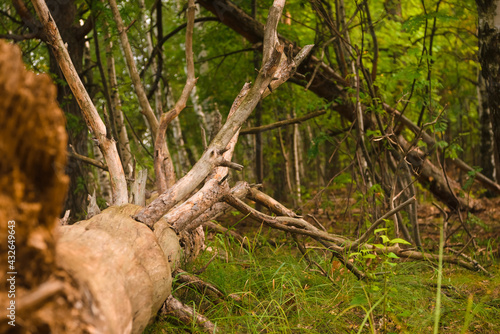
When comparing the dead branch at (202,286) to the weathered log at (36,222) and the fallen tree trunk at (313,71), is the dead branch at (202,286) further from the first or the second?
the fallen tree trunk at (313,71)

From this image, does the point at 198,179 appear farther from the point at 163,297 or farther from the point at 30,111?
the point at 30,111

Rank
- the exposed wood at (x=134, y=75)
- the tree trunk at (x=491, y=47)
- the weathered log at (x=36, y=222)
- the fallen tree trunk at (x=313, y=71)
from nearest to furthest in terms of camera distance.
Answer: the weathered log at (x=36, y=222)
the tree trunk at (x=491, y=47)
the exposed wood at (x=134, y=75)
the fallen tree trunk at (x=313, y=71)

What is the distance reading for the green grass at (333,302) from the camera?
7.78 feet

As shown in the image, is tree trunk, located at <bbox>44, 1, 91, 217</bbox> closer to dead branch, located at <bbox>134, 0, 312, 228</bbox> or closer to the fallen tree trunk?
the fallen tree trunk

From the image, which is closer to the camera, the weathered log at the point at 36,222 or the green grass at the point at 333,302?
the weathered log at the point at 36,222

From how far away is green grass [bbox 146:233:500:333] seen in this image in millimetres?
2371

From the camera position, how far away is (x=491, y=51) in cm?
393

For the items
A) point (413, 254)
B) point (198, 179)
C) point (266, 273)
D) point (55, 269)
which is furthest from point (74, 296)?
point (413, 254)

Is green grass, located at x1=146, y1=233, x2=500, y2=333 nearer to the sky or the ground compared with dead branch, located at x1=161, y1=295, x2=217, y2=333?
nearer to the ground

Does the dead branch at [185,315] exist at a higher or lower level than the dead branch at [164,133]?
lower

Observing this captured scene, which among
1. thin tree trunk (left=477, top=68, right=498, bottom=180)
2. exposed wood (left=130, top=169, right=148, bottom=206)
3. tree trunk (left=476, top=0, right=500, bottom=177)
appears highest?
tree trunk (left=476, top=0, right=500, bottom=177)

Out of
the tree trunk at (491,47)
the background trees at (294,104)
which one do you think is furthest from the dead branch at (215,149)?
the tree trunk at (491,47)

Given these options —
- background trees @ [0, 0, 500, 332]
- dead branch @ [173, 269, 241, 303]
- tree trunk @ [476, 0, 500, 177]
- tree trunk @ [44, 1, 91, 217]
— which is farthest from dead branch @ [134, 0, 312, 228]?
tree trunk @ [44, 1, 91, 217]

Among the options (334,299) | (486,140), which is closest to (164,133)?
(334,299)
